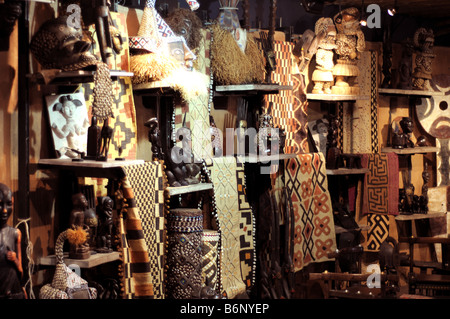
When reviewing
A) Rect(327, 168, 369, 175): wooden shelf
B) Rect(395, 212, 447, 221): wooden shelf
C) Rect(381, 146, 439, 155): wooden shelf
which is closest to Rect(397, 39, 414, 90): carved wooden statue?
Rect(381, 146, 439, 155): wooden shelf

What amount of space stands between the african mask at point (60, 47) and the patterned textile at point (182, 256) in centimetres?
135

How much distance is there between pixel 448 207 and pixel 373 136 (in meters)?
1.30

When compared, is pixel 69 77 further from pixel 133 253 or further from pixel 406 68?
pixel 406 68

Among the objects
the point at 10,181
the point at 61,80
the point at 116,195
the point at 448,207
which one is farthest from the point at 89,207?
the point at 448,207

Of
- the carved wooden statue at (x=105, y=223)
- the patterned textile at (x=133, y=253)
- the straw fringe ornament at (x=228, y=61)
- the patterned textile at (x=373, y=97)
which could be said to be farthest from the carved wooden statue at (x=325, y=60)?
the carved wooden statue at (x=105, y=223)

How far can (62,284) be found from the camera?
3547mm

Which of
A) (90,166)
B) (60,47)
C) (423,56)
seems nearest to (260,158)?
(90,166)

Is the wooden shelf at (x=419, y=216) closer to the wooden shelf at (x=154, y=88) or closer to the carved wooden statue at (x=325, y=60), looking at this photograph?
the carved wooden statue at (x=325, y=60)

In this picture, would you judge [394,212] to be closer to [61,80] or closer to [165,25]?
[165,25]

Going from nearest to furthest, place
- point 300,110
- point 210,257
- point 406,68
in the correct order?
point 210,257, point 300,110, point 406,68

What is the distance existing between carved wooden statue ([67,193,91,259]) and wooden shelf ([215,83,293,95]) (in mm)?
1741

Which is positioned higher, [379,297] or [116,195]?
[116,195]

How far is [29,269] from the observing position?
11.7 feet

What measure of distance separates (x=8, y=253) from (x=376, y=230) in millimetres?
4276
